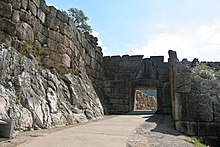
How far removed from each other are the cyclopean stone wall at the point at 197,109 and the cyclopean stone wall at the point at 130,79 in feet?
16.9

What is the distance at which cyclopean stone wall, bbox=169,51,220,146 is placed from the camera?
17.0 feet

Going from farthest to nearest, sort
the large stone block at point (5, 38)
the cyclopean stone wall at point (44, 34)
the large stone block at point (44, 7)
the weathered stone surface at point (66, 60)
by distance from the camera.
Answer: the weathered stone surface at point (66, 60) → the large stone block at point (44, 7) → the cyclopean stone wall at point (44, 34) → the large stone block at point (5, 38)

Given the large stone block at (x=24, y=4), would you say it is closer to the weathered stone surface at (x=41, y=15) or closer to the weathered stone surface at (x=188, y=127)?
the weathered stone surface at (x=41, y=15)

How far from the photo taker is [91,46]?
1028 centimetres

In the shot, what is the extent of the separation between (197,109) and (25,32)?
510 centimetres

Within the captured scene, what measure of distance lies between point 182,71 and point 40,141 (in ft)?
14.0

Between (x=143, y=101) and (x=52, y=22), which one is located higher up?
(x=52, y=22)

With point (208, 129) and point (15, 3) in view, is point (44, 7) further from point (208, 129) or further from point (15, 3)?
point (208, 129)

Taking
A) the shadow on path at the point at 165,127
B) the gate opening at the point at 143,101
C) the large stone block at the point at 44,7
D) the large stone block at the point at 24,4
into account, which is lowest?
the shadow on path at the point at 165,127

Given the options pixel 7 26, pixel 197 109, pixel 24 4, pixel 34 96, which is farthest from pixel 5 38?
pixel 197 109

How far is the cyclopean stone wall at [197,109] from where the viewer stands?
17.0 feet

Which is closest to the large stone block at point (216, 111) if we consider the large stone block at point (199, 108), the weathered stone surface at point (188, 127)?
the large stone block at point (199, 108)

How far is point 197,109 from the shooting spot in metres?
5.32

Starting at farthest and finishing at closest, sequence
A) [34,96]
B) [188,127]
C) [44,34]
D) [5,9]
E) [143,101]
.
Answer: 1. [143,101]
2. [44,34]
3. [188,127]
4. [5,9]
5. [34,96]
